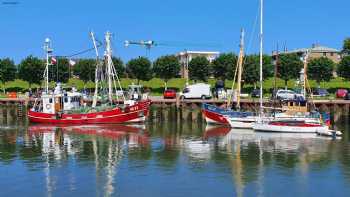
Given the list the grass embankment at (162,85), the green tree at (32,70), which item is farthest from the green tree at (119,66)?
the green tree at (32,70)

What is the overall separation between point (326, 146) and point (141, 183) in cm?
2260

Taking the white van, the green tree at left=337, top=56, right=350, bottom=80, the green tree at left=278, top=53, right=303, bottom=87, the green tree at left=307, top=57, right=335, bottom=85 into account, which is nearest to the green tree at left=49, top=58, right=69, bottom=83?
the white van

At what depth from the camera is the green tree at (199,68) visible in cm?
11194

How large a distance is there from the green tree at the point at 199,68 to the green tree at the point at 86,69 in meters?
19.4

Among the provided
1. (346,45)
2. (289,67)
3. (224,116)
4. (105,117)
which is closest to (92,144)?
(105,117)

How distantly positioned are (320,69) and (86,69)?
45.1 m

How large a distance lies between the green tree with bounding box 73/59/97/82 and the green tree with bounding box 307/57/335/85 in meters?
41.5

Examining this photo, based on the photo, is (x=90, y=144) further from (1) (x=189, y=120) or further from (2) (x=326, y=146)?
(1) (x=189, y=120)

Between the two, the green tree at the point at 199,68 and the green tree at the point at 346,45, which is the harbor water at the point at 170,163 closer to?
the green tree at the point at 346,45

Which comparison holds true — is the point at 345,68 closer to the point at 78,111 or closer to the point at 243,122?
the point at 243,122

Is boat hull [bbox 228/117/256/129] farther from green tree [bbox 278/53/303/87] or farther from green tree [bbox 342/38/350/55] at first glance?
green tree [bbox 278/53/303/87]

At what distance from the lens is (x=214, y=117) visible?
226 feet

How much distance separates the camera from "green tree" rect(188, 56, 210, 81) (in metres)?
112

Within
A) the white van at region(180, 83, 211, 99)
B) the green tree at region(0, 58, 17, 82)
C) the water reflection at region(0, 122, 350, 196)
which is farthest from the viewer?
the green tree at region(0, 58, 17, 82)
